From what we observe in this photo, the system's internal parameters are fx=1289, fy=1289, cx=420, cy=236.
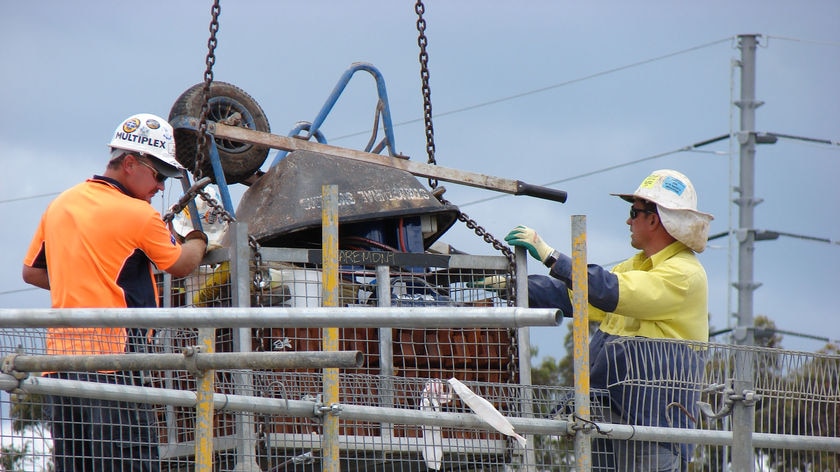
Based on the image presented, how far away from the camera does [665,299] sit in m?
6.59

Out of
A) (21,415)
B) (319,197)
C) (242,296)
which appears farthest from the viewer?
(319,197)

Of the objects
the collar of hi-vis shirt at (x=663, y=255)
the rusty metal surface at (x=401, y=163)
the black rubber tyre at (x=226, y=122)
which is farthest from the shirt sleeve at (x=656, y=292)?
the black rubber tyre at (x=226, y=122)

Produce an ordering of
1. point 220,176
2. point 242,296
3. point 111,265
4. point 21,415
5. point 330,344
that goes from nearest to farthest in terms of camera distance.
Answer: point 21,415
point 330,344
point 111,265
point 242,296
point 220,176

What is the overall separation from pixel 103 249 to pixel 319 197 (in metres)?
1.30

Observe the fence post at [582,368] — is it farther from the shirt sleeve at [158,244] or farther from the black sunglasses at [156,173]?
the black sunglasses at [156,173]

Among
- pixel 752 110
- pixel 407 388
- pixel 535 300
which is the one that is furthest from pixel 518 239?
pixel 752 110

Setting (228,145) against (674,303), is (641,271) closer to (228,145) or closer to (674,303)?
(674,303)

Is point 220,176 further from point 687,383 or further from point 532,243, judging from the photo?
point 687,383

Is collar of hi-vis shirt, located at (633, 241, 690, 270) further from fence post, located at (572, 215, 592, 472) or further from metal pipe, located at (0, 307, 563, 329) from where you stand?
metal pipe, located at (0, 307, 563, 329)

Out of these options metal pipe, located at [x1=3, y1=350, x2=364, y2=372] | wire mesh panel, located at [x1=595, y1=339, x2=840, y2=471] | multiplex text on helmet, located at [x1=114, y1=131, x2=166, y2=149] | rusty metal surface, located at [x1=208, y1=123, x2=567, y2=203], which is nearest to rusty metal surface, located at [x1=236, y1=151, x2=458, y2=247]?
rusty metal surface, located at [x1=208, y1=123, x2=567, y2=203]

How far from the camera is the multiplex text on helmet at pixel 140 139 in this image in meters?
6.09

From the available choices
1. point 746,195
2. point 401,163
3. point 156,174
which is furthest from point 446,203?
point 746,195

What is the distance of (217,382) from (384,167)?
1.87m

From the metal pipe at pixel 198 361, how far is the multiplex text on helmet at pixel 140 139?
1605mm
